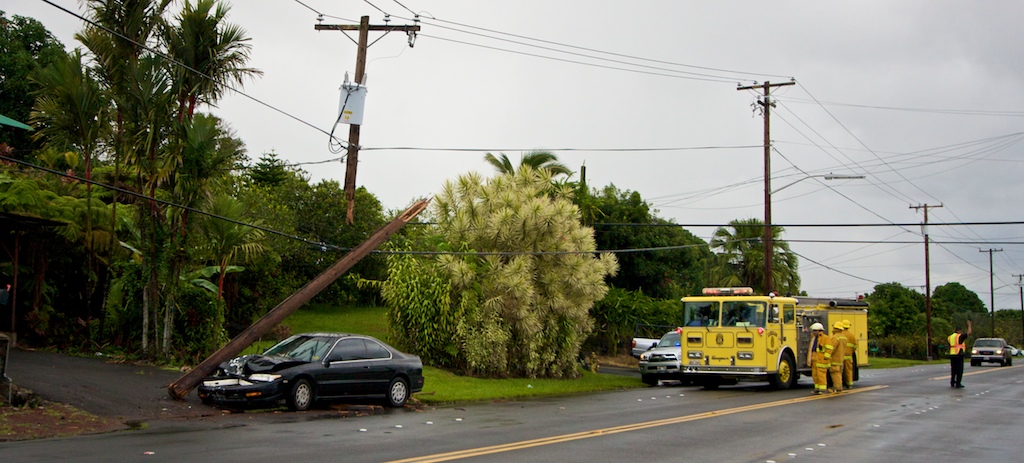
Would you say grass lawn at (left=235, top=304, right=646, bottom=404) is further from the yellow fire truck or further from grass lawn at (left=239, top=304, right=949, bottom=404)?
the yellow fire truck

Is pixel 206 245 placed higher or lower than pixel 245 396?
higher

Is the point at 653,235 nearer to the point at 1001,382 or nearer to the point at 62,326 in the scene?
the point at 1001,382

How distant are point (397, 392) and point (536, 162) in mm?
20747

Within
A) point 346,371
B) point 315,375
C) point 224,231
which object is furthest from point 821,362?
point 224,231

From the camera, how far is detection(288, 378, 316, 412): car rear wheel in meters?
16.3

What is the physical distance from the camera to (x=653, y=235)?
44.1 metres

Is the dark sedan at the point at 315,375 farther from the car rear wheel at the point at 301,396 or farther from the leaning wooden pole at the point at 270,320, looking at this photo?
the leaning wooden pole at the point at 270,320

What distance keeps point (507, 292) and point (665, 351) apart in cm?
539

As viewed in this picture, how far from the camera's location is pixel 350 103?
23.9 meters

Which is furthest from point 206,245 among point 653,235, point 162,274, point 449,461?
point 653,235

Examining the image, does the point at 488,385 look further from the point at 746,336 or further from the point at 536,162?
the point at 536,162

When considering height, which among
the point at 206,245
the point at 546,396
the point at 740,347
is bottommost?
the point at 546,396

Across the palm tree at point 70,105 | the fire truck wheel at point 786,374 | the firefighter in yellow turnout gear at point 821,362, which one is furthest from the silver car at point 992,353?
the palm tree at point 70,105

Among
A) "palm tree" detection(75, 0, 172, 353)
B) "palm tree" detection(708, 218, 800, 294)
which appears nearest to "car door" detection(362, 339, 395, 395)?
"palm tree" detection(75, 0, 172, 353)
